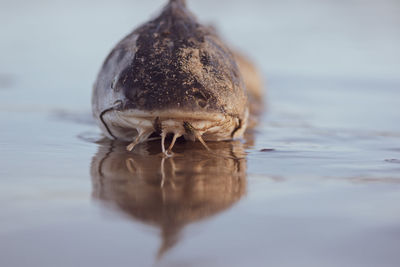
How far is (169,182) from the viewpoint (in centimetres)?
197

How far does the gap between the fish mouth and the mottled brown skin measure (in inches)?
1.2

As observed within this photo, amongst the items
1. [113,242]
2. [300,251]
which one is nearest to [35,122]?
[113,242]

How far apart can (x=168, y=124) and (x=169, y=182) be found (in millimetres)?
499

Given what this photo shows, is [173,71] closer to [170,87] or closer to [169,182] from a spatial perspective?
[170,87]

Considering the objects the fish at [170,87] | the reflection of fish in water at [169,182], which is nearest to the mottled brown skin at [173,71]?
the fish at [170,87]

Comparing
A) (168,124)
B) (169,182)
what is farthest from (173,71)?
(169,182)

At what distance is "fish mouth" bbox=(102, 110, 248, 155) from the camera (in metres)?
2.37

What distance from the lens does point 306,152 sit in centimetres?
274

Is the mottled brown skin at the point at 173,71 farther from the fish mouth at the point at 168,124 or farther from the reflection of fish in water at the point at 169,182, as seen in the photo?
the reflection of fish in water at the point at 169,182

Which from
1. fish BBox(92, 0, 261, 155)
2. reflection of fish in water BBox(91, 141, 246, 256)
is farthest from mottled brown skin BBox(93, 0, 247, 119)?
reflection of fish in water BBox(91, 141, 246, 256)

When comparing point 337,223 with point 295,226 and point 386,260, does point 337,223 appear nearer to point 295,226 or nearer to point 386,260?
point 295,226

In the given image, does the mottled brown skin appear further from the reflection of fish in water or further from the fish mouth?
the reflection of fish in water

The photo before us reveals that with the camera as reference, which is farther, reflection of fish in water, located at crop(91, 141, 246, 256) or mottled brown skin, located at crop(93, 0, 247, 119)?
mottled brown skin, located at crop(93, 0, 247, 119)

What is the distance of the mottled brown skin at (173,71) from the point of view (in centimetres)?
236
